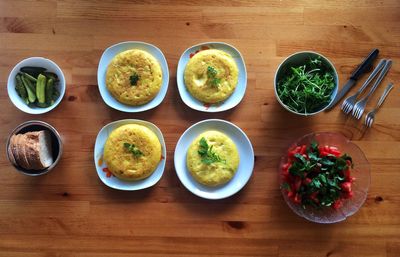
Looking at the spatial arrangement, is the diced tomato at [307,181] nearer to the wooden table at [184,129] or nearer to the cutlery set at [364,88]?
the wooden table at [184,129]

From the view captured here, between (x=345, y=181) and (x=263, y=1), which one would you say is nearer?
(x=345, y=181)

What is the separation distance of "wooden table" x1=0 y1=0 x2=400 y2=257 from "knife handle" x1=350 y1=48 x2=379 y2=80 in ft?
0.13

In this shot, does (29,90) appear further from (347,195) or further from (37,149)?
(347,195)

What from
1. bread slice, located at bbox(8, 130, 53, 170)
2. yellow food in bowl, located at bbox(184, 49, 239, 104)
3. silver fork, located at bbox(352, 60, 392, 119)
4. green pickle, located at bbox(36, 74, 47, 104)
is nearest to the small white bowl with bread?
bread slice, located at bbox(8, 130, 53, 170)

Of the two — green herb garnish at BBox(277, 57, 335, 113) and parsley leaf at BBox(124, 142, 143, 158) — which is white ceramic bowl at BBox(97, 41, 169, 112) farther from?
green herb garnish at BBox(277, 57, 335, 113)

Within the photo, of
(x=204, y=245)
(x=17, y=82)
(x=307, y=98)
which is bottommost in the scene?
(x=204, y=245)

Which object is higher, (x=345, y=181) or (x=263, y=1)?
(x=263, y=1)

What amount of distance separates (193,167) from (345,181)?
2.28 feet

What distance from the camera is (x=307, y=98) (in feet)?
6.08

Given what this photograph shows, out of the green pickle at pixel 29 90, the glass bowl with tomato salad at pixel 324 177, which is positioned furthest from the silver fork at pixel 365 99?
the green pickle at pixel 29 90

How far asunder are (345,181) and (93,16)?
1445 millimetres

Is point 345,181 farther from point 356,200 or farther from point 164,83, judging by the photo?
point 164,83

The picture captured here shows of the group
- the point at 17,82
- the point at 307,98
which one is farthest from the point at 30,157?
the point at 307,98

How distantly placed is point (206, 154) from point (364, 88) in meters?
0.85
